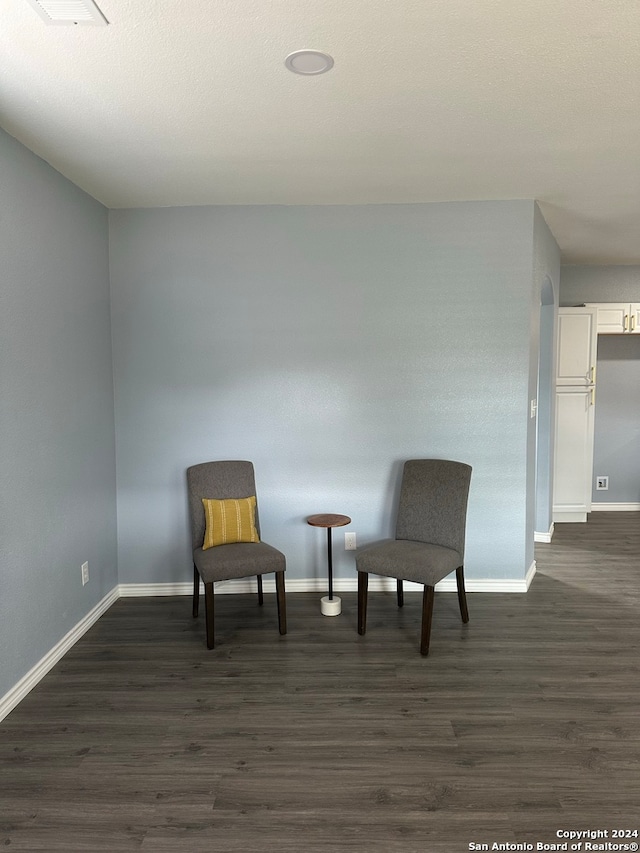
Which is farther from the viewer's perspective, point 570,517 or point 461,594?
point 570,517

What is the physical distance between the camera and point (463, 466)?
3.58 m

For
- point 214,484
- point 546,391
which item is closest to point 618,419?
point 546,391

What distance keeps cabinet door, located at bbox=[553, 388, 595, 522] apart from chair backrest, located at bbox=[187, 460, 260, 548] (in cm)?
322

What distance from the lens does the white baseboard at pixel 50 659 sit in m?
2.63

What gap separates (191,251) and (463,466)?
85.3 inches

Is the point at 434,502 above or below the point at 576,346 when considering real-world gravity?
below

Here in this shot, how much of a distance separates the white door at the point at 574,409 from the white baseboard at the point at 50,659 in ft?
13.4

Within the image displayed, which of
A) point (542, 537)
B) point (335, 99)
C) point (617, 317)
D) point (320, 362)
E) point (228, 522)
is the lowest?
point (542, 537)

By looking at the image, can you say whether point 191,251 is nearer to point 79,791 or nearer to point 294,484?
point 294,484

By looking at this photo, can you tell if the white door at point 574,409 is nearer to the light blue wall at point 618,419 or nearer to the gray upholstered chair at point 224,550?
the light blue wall at point 618,419

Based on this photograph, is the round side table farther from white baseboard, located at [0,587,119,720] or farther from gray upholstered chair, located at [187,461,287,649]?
white baseboard, located at [0,587,119,720]

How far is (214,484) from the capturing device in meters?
3.74

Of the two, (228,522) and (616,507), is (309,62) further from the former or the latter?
(616,507)

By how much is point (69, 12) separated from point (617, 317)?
5384 mm
